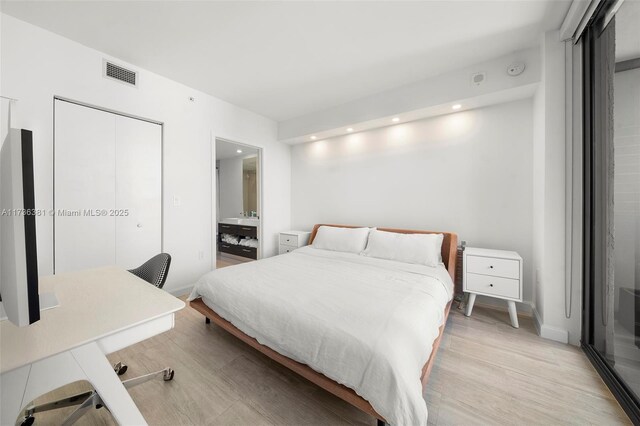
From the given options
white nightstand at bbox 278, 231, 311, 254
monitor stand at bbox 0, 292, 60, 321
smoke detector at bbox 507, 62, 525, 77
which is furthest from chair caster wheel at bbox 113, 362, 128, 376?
smoke detector at bbox 507, 62, 525, 77

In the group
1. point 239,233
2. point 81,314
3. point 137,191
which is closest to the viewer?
point 81,314

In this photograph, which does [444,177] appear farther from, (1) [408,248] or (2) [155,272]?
(2) [155,272]

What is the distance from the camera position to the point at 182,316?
2.58 meters

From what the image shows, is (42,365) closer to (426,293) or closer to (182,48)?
(426,293)

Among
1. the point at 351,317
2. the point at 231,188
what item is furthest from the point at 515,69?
the point at 231,188

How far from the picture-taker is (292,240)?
419 cm

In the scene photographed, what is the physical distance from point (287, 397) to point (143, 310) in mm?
1060

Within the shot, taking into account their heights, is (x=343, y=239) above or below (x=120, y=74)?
below

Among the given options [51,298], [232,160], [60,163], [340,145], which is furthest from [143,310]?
[232,160]

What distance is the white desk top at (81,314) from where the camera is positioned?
77cm

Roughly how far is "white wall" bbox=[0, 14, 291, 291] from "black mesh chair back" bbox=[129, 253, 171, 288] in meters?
1.15

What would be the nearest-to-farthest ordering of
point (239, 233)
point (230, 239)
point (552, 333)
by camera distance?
point (552, 333) → point (239, 233) → point (230, 239)

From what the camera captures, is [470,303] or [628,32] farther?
[470,303]

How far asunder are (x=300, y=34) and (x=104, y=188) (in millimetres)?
2552
